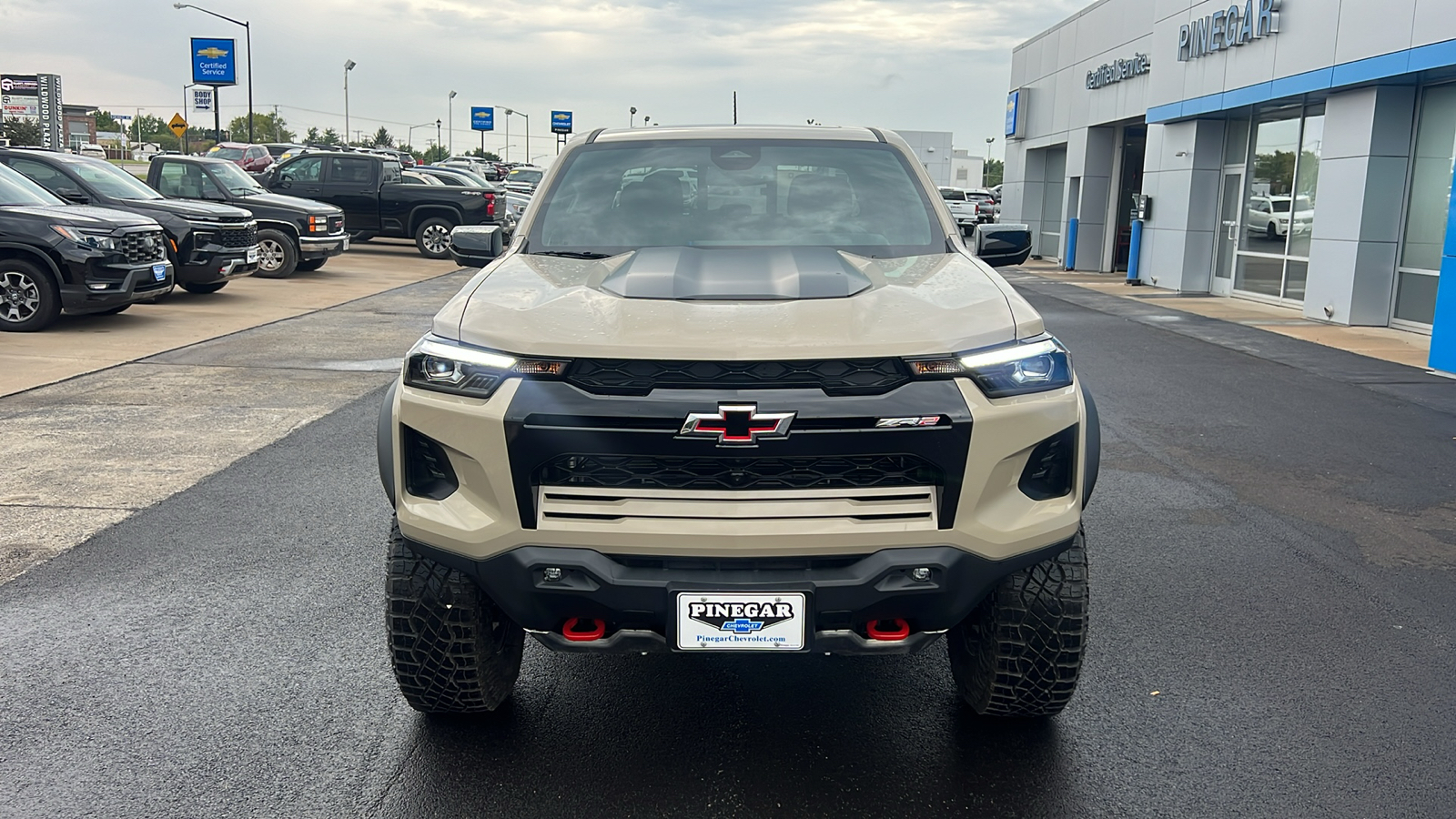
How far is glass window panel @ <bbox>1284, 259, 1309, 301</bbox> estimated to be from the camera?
18188 mm

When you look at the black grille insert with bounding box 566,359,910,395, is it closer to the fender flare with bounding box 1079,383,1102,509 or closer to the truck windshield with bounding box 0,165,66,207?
the fender flare with bounding box 1079,383,1102,509

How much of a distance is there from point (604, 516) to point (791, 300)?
2.67 ft

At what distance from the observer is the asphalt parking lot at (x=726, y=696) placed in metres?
3.22

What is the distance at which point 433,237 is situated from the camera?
24.6 m

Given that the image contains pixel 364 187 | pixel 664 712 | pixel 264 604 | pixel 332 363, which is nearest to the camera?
pixel 664 712

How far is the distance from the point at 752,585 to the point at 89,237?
11.4 metres

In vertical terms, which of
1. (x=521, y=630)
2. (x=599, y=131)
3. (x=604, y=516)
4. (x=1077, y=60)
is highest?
(x=1077, y=60)

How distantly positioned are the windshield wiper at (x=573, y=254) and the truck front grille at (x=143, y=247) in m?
9.92

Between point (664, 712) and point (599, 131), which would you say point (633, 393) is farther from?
point (599, 131)

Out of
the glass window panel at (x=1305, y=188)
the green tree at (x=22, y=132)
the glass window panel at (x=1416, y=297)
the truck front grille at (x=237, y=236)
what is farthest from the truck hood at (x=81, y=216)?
the green tree at (x=22, y=132)

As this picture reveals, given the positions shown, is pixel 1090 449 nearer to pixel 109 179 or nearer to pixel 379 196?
pixel 109 179

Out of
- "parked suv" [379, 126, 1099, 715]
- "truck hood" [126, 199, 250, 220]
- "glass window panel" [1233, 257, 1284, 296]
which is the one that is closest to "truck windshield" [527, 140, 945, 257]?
"parked suv" [379, 126, 1099, 715]

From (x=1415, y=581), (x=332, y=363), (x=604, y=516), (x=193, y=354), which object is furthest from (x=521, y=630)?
(x=193, y=354)

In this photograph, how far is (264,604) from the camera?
15.3 feet
